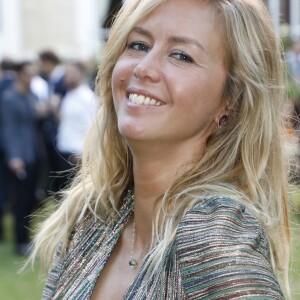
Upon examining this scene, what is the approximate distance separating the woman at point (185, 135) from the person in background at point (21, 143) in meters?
6.88

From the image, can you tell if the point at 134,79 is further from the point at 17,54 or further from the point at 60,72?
the point at 17,54

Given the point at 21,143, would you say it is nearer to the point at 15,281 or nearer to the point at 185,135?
the point at 15,281

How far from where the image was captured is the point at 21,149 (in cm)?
983

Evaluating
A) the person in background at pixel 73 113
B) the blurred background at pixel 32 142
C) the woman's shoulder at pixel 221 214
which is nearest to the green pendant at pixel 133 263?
the woman's shoulder at pixel 221 214

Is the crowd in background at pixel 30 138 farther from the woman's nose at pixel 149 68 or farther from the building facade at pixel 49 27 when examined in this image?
the building facade at pixel 49 27

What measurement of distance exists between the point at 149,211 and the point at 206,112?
13.9 inches

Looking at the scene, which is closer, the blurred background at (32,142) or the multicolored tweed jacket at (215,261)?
the multicolored tweed jacket at (215,261)

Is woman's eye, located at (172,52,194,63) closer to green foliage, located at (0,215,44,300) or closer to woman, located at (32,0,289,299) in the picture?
woman, located at (32,0,289,299)

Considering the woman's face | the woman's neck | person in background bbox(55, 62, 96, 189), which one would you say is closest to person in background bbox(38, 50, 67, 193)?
person in background bbox(55, 62, 96, 189)

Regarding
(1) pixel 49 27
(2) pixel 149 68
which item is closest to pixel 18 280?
(2) pixel 149 68

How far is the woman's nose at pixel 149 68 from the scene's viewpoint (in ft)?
8.51

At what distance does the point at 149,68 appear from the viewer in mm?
2600

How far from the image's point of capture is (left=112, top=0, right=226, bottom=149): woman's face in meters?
2.60

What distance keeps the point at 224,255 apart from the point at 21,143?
304 inches
